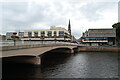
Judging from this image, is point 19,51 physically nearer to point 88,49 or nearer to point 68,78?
point 68,78

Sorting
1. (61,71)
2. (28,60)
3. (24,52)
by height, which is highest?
(24,52)

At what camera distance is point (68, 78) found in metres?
21.8

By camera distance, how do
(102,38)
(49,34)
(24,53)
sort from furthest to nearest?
(49,34) → (102,38) → (24,53)

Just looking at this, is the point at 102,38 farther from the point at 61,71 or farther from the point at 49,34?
the point at 61,71

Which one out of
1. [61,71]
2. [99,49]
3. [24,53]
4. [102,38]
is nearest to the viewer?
[24,53]

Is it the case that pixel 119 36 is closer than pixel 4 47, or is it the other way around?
pixel 4 47

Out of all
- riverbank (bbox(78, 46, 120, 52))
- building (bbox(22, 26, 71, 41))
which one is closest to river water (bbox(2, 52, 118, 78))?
riverbank (bbox(78, 46, 120, 52))

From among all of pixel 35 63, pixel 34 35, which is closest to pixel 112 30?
pixel 34 35

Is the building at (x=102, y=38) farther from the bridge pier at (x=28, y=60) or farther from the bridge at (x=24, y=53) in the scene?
the bridge pier at (x=28, y=60)

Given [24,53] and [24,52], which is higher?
[24,52]

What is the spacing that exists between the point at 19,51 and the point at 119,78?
59.4 ft

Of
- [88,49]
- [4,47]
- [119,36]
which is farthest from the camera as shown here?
[119,36]

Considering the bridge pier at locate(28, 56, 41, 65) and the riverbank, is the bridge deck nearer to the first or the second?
the bridge pier at locate(28, 56, 41, 65)

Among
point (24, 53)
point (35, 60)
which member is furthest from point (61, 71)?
point (24, 53)
